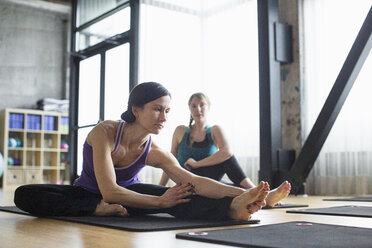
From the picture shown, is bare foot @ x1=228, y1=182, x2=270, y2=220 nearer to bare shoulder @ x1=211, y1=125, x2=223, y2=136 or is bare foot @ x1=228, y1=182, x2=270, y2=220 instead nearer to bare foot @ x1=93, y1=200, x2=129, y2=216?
bare foot @ x1=93, y1=200, x2=129, y2=216

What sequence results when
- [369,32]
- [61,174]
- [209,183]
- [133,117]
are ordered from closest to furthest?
1. [209,183]
2. [133,117]
3. [369,32]
4. [61,174]

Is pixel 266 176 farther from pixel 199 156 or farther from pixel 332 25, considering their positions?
pixel 332 25

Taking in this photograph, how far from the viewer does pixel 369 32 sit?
3418 millimetres

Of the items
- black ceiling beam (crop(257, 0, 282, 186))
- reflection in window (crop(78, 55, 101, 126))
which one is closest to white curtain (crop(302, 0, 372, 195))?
black ceiling beam (crop(257, 0, 282, 186))

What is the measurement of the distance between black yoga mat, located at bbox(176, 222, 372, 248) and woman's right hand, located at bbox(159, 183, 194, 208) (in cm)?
37

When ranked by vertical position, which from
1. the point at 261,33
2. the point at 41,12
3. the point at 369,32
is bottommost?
the point at 369,32

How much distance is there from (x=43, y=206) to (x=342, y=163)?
2911mm

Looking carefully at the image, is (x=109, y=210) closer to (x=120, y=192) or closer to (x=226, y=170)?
(x=120, y=192)

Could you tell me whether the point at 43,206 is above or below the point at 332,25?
below

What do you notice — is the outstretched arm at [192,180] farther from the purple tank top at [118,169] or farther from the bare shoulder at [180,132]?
the bare shoulder at [180,132]

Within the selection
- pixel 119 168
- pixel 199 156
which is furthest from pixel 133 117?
pixel 199 156

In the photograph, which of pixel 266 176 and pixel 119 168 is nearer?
pixel 119 168

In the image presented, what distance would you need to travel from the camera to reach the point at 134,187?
225 cm

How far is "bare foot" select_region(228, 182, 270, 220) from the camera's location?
172 centimetres
